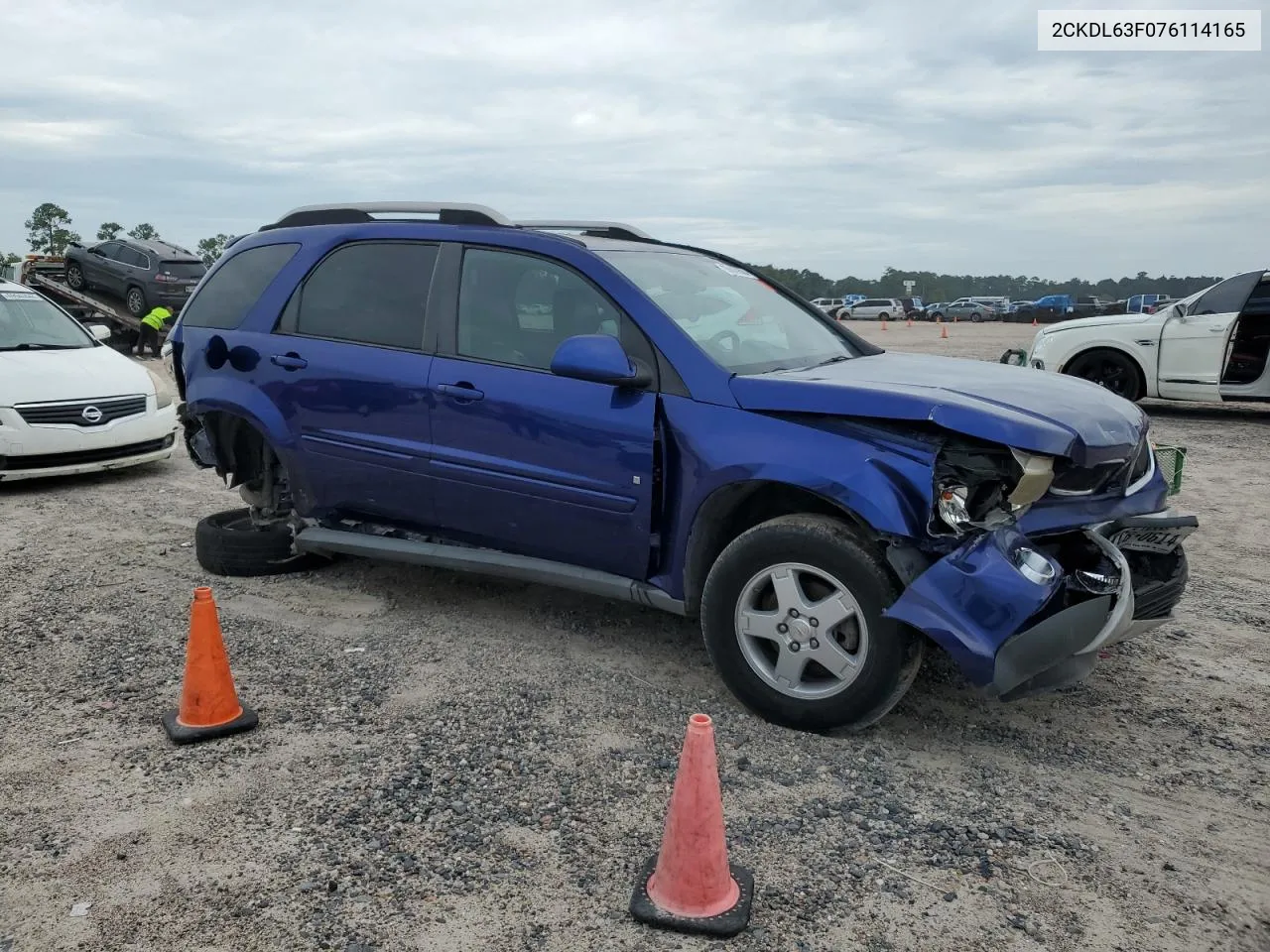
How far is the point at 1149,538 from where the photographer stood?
364 centimetres

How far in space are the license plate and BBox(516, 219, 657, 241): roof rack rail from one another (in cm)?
259

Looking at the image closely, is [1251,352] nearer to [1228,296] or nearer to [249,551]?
[1228,296]

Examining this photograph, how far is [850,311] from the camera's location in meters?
57.3

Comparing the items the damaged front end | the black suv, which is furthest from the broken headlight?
the black suv

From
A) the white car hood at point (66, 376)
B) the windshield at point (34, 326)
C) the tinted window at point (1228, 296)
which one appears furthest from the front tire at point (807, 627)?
the tinted window at point (1228, 296)

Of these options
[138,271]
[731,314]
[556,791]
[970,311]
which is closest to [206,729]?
[556,791]

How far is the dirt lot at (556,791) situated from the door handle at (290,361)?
1182 mm

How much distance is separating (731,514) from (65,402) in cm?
619

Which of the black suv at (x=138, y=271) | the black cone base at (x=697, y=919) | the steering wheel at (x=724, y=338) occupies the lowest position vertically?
the black cone base at (x=697, y=919)

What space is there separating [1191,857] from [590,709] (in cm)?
199

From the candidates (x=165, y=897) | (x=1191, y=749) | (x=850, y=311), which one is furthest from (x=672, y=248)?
(x=850, y=311)

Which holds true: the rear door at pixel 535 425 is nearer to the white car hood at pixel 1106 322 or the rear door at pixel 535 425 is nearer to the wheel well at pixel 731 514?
Answer: the wheel well at pixel 731 514

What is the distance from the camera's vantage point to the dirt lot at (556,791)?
2.58 m

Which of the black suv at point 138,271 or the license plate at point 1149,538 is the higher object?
the black suv at point 138,271
